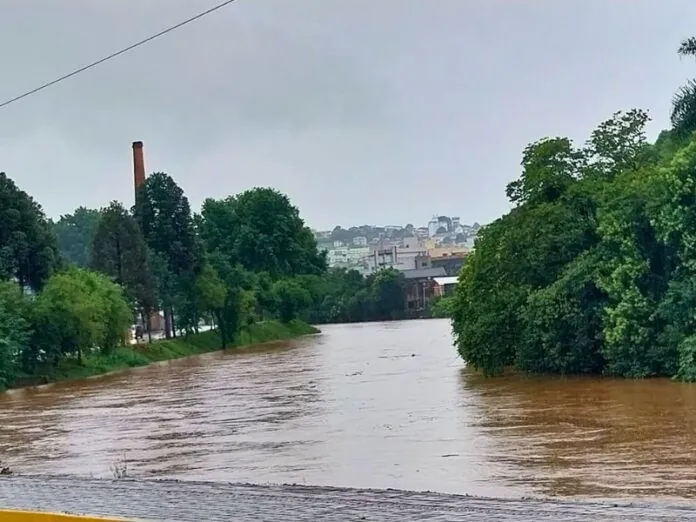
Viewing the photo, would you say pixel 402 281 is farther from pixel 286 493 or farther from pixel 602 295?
pixel 286 493

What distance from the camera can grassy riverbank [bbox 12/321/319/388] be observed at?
59.1 m

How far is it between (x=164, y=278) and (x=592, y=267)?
4659 centimetres

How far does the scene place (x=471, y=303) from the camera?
1710 inches

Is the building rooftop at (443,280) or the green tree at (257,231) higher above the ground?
the green tree at (257,231)

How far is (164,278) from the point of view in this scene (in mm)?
80250

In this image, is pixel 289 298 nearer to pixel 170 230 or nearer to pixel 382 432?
pixel 170 230

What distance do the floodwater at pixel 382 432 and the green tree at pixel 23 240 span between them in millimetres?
12794

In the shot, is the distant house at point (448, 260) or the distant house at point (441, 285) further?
the distant house at point (448, 260)

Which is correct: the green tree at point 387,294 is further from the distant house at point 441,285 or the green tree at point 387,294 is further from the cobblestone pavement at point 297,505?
the cobblestone pavement at point 297,505

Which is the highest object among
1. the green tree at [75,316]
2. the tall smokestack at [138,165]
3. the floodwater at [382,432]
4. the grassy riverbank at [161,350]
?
the tall smokestack at [138,165]

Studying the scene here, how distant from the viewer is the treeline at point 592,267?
36.4 meters

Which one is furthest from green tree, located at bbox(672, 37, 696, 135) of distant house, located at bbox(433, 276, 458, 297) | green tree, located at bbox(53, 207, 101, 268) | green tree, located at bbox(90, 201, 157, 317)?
green tree, located at bbox(53, 207, 101, 268)

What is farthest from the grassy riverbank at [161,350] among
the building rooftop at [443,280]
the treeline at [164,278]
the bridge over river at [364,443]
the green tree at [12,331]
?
the building rooftop at [443,280]

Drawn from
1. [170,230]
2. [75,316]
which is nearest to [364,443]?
[75,316]
